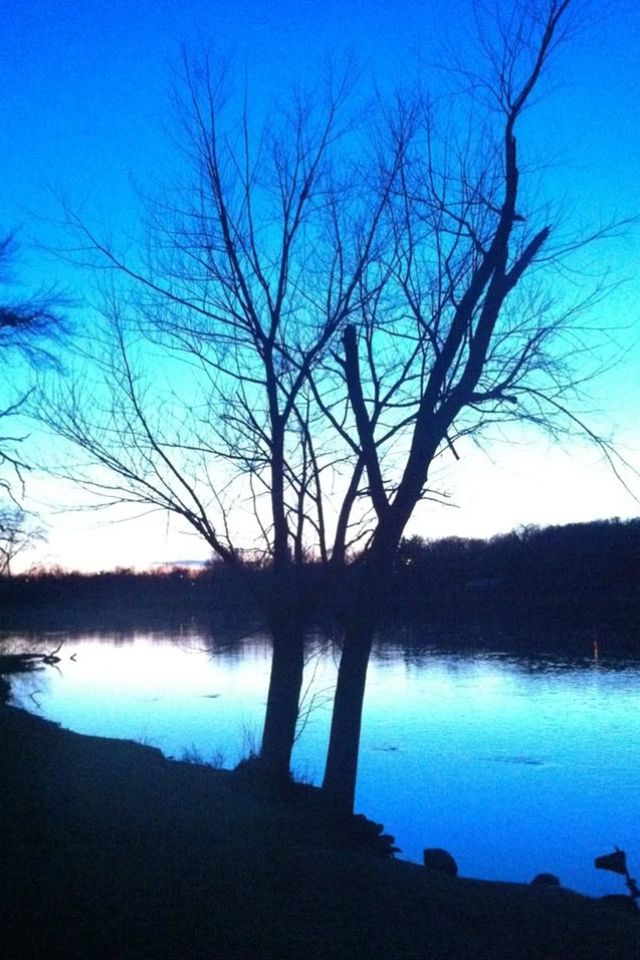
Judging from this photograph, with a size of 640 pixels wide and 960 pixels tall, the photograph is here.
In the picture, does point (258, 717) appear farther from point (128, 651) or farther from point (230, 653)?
point (128, 651)

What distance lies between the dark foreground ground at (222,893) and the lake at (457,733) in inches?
144

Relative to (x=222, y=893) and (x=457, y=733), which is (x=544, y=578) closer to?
(x=457, y=733)

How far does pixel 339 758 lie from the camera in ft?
32.7

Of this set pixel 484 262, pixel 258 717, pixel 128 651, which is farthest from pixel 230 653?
pixel 484 262

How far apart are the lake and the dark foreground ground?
12.0 ft

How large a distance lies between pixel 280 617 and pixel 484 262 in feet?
15.0

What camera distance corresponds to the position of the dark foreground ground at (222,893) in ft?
16.5

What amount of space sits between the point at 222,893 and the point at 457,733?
53.3 feet

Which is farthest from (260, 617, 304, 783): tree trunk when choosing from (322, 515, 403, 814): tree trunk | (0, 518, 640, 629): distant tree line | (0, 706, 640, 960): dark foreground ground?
(0, 518, 640, 629): distant tree line

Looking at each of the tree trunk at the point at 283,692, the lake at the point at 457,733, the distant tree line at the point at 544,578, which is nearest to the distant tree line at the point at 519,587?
the distant tree line at the point at 544,578

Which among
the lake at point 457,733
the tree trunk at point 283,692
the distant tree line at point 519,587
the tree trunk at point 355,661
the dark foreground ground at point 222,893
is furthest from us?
the distant tree line at point 519,587

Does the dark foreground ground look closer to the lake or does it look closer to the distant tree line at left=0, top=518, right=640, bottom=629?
the lake

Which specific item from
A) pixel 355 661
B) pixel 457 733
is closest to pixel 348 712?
pixel 355 661

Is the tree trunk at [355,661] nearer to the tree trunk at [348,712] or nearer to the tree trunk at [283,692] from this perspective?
the tree trunk at [348,712]
